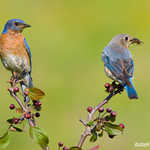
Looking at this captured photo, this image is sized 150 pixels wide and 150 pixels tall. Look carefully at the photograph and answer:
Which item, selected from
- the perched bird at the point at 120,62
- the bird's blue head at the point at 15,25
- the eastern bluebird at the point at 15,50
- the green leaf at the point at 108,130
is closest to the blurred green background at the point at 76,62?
the eastern bluebird at the point at 15,50

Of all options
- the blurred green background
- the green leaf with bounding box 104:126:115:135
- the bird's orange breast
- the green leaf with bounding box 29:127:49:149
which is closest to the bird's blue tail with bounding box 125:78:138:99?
the green leaf with bounding box 104:126:115:135

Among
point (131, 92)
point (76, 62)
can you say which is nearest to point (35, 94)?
point (131, 92)

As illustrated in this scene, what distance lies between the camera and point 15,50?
5602 millimetres

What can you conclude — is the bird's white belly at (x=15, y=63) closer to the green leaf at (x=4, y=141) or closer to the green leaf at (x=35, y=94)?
the green leaf at (x=35, y=94)

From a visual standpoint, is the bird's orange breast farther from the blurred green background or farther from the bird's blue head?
the blurred green background

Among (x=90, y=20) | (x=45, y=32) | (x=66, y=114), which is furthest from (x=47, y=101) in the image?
(x=90, y=20)

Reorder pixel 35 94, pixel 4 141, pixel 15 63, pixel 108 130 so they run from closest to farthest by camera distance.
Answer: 1. pixel 4 141
2. pixel 108 130
3. pixel 35 94
4. pixel 15 63

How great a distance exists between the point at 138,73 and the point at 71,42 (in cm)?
243

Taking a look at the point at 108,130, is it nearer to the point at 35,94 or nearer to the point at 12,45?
the point at 35,94

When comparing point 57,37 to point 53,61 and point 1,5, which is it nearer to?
point 53,61

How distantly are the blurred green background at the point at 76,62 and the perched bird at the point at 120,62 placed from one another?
2.25 metres

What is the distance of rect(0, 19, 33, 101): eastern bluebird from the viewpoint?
547 cm

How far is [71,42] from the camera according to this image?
11938 mm

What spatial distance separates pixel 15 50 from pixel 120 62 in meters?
1.38
